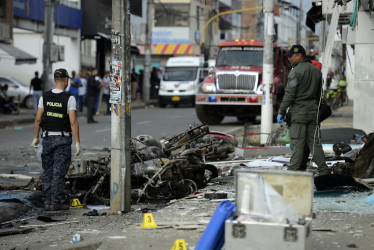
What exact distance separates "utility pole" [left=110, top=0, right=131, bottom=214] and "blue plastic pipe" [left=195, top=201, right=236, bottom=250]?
2.94 m

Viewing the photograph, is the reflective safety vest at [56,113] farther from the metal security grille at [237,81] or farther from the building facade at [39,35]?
the building facade at [39,35]

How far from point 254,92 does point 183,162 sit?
1533cm

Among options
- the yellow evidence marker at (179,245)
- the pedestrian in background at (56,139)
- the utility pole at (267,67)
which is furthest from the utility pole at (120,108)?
the utility pole at (267,67)

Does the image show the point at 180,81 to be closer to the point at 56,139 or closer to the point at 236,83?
the point at 236,83

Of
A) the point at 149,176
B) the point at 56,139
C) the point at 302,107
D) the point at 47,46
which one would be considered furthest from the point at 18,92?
the point at 302,107

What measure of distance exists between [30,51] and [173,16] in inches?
1083

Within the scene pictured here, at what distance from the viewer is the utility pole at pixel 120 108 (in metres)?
8.90

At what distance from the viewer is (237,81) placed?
2600cm

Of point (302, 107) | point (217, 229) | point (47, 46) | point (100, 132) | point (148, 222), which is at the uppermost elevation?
point (47, 46)

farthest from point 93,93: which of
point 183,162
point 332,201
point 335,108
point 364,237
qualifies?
point 364,237

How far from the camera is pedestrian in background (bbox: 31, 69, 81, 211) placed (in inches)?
388

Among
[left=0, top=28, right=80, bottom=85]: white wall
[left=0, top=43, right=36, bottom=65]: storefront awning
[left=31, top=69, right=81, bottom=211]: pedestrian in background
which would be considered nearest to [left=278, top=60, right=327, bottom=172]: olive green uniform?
[left=31, top=69, right=81, bottom=211]: pedestrian in background

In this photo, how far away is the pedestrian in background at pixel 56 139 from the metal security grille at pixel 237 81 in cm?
1623

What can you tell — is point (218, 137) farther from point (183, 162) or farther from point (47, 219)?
point (47, 219)
